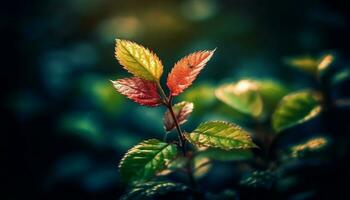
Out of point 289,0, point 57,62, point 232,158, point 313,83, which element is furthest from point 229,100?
point 289,0

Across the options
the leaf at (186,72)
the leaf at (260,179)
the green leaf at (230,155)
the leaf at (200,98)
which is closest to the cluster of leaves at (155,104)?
the leaf at (186,72)

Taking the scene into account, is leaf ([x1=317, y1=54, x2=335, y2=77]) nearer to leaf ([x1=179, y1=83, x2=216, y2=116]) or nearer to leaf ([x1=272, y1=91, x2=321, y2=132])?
leaf ([x1=272, y1=91, x2=321, y2=132])

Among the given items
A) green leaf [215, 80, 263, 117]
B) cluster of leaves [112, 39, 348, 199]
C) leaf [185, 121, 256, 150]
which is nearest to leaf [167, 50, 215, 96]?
cluster of leaves [112, 39, 348, 199]

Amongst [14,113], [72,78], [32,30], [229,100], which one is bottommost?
[229,100]

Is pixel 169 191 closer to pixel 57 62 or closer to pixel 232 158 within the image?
pixel 232 158

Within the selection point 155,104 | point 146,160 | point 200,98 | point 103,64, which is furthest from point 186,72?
point 103,64

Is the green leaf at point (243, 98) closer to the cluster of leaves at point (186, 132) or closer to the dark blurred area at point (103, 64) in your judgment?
the cluster of leaves at point (186, 132)
